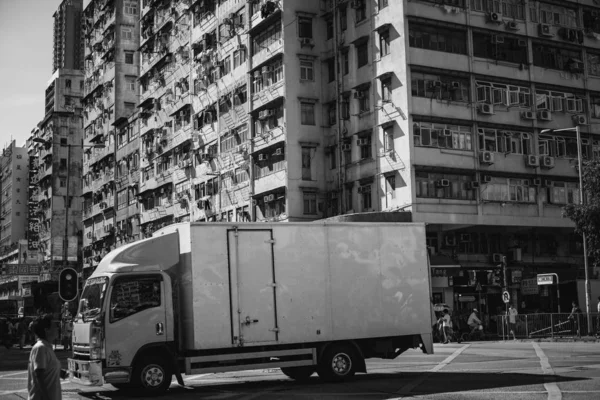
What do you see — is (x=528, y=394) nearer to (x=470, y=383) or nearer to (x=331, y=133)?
(x=470, y=383)

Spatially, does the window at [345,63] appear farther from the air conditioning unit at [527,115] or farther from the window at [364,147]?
the air conditioning unit at [527,115]

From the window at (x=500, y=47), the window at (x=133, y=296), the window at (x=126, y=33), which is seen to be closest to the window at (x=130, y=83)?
the window at (x=126, y=33)

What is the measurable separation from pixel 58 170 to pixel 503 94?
2599 inches

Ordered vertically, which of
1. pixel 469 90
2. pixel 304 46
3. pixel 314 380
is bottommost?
pixel 314 380

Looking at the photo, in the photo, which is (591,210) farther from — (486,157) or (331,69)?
(331,69)

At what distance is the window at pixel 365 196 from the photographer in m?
43.6

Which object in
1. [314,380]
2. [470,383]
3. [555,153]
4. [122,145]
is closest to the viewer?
[470,383]

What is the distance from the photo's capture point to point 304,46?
4706cm

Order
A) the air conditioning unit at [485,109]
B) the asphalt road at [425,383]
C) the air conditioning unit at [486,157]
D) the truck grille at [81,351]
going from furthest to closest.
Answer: the air conditioning unit at [485,109], the air conditioning unit at [486,157], the truck grille at [81,351], the asphalt road at [425,383]

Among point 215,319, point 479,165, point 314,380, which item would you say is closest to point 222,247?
point 215,319

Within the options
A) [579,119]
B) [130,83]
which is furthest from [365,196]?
[130,83]

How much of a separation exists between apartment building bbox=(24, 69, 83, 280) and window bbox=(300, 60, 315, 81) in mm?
50810

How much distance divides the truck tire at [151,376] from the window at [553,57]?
36398 mm

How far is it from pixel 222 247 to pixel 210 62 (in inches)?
1626
